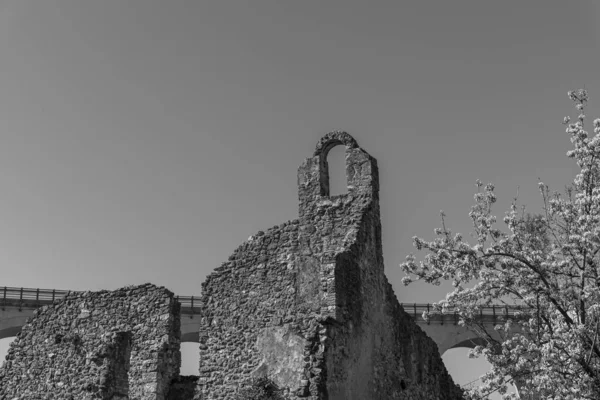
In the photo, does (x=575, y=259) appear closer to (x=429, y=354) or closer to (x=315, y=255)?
(x=429, y=354)

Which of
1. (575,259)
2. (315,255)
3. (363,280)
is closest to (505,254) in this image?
(575,259)

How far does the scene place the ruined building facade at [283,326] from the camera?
1201cm

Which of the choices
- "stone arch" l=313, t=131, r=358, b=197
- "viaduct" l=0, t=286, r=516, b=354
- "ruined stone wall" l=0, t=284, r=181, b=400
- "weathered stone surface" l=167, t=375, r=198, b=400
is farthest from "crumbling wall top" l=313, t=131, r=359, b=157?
"viaduct" l=0, t=286, r=516, b=354

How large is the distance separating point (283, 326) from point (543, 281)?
18.3 feet

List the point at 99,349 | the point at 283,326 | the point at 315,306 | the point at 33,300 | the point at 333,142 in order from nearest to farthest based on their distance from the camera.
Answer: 1. the point at 315,306
2. the point at 283,326
3. the point at 99,349
4. the point at 333,142
5. the point at 33,300

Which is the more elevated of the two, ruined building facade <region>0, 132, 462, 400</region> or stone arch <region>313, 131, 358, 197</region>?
stone arch <region>313, 131, 358, 197</region>

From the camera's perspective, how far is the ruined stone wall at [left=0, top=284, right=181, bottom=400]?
13.2 m

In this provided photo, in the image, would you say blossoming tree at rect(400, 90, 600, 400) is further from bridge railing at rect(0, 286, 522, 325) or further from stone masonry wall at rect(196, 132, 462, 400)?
bridge railing at rect(0, 286, 522, 325)

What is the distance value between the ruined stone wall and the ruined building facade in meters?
0.02

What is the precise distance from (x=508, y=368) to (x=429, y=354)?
168 centimetres

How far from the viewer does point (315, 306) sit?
12.2 metres

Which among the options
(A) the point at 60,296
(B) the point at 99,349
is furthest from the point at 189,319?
(B) the point at 99,349

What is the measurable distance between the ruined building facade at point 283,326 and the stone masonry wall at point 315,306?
0.8 inches

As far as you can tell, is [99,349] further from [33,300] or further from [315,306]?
[33,300]
